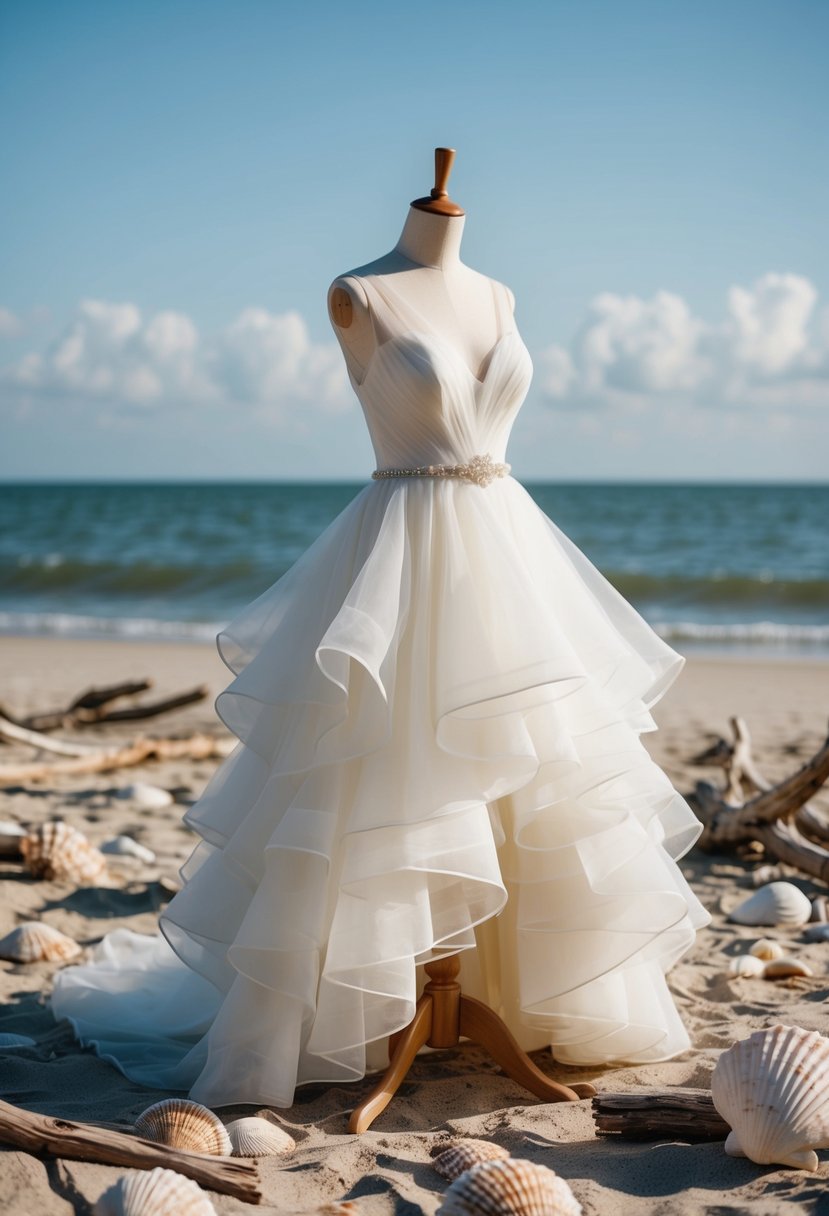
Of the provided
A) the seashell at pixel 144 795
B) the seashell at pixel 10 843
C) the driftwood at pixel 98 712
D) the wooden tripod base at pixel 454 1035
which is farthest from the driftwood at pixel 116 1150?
the driftwood at pixel 98 712

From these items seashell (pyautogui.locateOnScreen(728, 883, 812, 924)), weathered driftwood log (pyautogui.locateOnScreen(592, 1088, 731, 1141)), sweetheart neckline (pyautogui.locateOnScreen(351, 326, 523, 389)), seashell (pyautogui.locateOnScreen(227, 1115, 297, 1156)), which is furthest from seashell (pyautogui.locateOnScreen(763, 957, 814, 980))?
sweetheart neckline (pyautogui.locateOnScreen(351, 326, 523, 389))

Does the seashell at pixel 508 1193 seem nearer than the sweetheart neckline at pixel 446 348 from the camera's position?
Yes

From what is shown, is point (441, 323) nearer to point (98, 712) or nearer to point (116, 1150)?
point (116, 1150)

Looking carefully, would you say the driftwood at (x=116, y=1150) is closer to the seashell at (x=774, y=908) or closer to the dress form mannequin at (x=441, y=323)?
the dress form mannequin at (x=441, y=323)

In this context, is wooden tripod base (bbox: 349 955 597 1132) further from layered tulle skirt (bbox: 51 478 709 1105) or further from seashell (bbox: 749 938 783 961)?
seashell (bbox: 749 938 783 961)

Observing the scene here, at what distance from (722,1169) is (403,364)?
1749mm

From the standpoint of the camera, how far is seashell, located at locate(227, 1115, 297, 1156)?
7.50 ft

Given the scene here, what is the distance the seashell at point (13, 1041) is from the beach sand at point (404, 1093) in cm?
3

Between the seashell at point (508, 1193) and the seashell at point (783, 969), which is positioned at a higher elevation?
the seashell at point (508, 1193)

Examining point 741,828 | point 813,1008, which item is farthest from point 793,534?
point 813,1008

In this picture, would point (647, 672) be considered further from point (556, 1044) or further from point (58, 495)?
point (58, 495)

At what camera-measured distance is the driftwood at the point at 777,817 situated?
13.8 feet

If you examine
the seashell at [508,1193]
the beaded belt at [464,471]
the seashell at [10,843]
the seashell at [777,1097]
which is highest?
the beaded belt at [464,471]

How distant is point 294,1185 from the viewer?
2.12 meters
